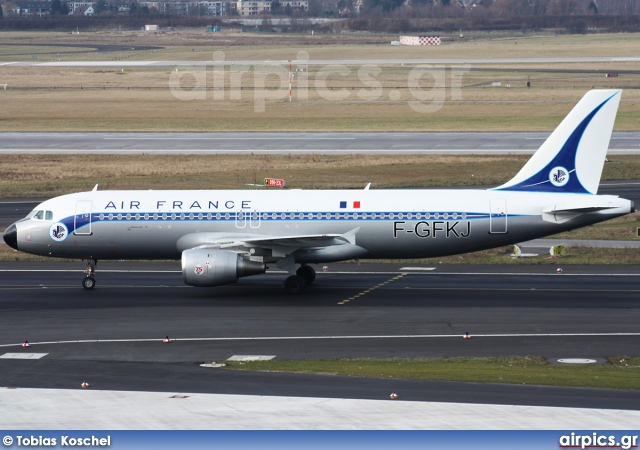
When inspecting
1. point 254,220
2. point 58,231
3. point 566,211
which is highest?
point 566,211

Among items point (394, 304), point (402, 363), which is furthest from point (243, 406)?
point (394, 304)

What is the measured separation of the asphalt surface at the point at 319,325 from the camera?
26.6 metres

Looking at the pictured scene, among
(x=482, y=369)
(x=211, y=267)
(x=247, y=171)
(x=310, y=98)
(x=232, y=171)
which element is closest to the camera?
(x=482, y=369)

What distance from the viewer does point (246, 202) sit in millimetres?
40031

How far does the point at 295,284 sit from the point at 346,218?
3.49 metres

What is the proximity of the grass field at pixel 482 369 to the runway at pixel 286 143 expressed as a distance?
52.7 m

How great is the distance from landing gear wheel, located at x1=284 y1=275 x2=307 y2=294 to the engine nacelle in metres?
2.42

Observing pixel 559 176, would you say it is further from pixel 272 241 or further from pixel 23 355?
pixel 23 355

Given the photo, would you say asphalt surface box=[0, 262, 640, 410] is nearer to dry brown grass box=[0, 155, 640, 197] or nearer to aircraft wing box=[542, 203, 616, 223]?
aircraft wing box=[542, 203, 616, 223]
